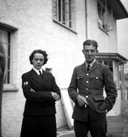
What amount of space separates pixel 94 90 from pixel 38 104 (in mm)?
834

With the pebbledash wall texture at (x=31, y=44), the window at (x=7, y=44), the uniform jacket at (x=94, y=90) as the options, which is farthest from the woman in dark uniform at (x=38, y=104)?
the window at (x=7, y=44)

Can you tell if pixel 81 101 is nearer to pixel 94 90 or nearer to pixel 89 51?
pixel 94 90

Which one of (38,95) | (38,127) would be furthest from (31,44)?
(38,127)

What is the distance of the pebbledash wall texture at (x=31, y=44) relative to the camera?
168 inches

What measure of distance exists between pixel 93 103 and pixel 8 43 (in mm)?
2880

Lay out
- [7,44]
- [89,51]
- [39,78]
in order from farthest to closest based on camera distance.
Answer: [7,44] < [39,78] < [89,51]

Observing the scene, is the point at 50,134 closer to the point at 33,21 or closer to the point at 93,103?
the point at 93,103

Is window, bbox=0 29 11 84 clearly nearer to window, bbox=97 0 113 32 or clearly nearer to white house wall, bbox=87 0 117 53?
white house wall, bbox=87 0 117 53

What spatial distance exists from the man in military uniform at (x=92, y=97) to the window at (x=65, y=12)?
430cm

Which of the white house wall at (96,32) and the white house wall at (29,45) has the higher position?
the white house wall at (96,32)

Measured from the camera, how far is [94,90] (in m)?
2.56

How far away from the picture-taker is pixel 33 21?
16.8ft

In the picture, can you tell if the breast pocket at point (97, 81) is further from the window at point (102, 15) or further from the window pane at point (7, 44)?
the window at point (102, 15)

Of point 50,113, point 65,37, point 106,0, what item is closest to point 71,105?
point 65,37
